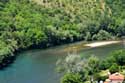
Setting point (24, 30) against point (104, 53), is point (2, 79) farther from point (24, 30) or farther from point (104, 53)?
point (24, 30)

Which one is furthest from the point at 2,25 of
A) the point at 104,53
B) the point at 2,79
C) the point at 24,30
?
the point at 2,79

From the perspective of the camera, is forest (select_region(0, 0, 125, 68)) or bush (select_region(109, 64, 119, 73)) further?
forest (select_region(0, 0, 125, 68))

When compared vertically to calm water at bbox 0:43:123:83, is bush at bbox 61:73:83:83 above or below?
above

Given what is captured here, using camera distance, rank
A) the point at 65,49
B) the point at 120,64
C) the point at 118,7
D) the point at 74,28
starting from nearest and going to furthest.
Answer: the point at 120,64 → the point at 65,49 → the point at 74,28 → the point at 118,7

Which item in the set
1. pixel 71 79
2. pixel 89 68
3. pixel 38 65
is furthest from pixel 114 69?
pixel 38 65

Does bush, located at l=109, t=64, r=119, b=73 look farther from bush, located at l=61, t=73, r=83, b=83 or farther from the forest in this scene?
the forest

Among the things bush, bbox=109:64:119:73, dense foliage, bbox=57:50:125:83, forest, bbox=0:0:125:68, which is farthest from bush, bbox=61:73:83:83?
forest, bbox=0:0:125:68
